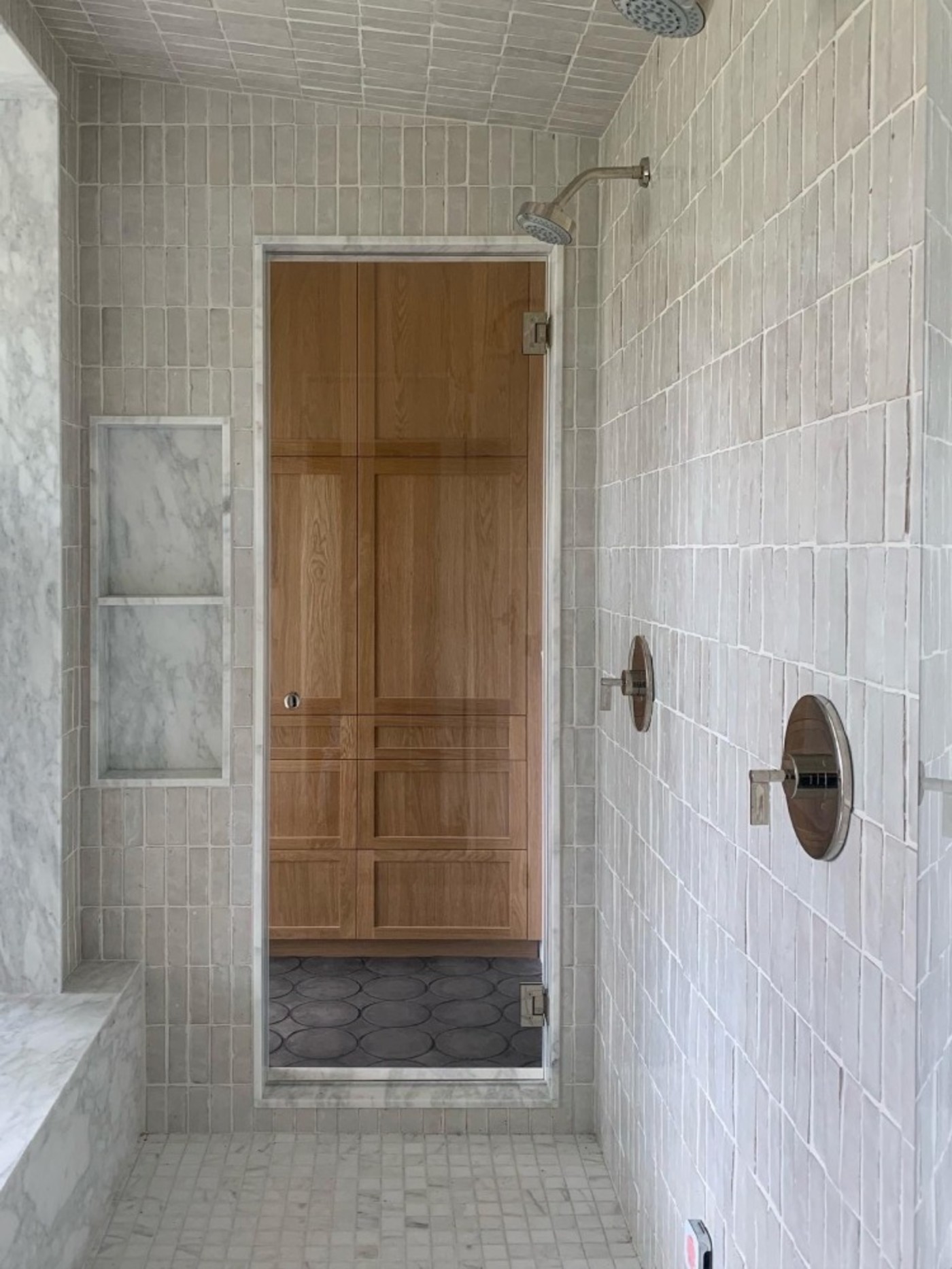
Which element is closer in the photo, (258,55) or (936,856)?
(936,856)

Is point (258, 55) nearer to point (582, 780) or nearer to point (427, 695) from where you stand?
point (427, 695)

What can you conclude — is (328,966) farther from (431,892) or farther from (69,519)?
(69,519)

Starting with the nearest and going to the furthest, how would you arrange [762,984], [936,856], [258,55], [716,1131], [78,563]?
[936,856]
[762,984]
[716,1131]
[258,55]
[78,563]

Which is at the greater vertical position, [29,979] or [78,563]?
[78,563]

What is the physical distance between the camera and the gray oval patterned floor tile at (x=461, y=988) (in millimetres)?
2848

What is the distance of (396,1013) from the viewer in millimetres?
2850

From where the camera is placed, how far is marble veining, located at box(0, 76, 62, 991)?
2.54 meters

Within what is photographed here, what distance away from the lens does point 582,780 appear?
2834mm

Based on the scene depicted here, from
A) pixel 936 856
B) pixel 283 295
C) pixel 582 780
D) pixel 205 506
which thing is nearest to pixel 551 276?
pixel 283 295

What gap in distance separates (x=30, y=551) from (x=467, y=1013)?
1.41m

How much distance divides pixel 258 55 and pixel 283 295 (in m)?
0.51

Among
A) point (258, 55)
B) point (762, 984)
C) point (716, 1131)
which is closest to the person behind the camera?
point (762, 984)

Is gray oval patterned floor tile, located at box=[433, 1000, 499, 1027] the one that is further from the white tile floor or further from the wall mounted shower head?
the wall mounted shower head

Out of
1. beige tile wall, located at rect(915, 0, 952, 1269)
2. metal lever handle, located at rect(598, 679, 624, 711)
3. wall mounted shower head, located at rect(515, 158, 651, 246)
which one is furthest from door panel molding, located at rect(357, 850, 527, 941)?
beige tile wall, located at rect(915, 0, 952, 1269)
